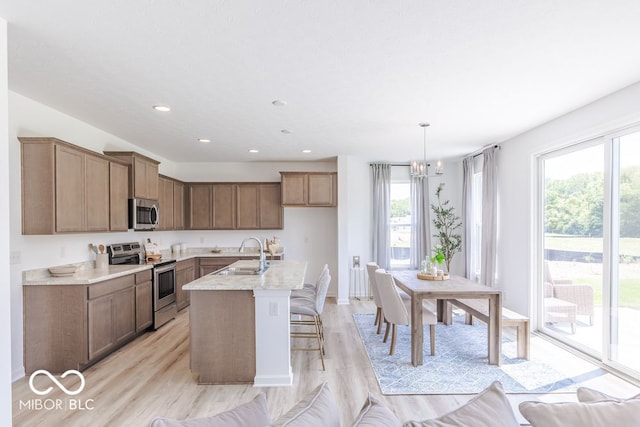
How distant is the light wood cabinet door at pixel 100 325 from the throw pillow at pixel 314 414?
9.92ft

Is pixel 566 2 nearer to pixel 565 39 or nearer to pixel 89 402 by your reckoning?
pixel 565 39

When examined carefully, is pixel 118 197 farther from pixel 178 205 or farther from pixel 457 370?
pixel 457 370

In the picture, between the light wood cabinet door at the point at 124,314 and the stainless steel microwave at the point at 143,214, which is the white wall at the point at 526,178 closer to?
the light wood cabinet door at the point at 124,314

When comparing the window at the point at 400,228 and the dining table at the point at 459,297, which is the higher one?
the window at the point at 400,228

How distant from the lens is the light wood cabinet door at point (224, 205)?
21.1ft

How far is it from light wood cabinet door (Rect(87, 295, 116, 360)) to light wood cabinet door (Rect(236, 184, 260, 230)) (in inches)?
120

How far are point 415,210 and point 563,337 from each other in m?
3.25

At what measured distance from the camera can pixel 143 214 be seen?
468cm

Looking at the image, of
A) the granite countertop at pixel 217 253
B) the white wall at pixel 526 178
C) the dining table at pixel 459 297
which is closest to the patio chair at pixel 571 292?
the white wall at pixel 526 178

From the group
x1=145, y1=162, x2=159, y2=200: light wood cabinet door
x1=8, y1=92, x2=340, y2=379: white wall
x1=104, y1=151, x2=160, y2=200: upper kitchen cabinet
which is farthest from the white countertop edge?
x1=145, y1=162, x2=159, y2=200: light wood cabinet door

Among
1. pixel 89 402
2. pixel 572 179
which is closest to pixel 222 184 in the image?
pixel 89 402

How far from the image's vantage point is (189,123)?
4121mm

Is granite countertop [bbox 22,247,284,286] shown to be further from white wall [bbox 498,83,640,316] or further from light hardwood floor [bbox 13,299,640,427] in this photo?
white wall [bbox 498,83,640,316]

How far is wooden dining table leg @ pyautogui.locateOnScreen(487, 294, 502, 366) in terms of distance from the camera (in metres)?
3.39
